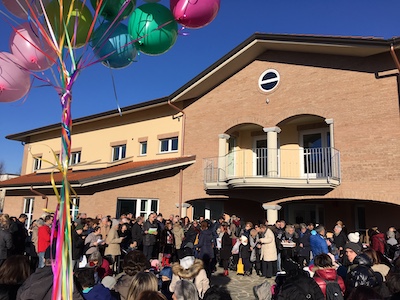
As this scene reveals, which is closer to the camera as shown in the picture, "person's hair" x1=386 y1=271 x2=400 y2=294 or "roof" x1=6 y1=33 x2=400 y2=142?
"person's hair" x1=386 y1=271 x2=400 y2=294

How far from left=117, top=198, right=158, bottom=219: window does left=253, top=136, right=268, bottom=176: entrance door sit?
201 inches

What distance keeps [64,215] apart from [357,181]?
11430 millimetres

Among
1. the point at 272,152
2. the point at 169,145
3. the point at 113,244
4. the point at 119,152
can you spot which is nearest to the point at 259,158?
the point at 272,152

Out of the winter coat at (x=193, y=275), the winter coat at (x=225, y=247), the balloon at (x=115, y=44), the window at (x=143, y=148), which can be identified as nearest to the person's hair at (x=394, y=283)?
the winter coat at (x=193, y=275)

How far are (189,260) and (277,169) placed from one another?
9559 mm

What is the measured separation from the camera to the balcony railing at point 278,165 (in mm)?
12852

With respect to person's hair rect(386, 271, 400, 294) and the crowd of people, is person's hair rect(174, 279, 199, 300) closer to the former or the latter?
the crowd of people

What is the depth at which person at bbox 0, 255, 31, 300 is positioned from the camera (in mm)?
3657

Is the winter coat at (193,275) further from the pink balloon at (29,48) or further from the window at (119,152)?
the window at (119,152)

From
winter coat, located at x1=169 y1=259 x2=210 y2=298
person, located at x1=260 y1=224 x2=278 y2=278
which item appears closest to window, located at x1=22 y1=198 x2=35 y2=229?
person, located at x1=260 y1=224 x2=278 y2=278

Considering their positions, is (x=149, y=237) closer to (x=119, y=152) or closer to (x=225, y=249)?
(x=225, y=249)

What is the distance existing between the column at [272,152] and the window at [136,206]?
241 inches

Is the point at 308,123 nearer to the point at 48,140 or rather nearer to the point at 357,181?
the point at 357,181

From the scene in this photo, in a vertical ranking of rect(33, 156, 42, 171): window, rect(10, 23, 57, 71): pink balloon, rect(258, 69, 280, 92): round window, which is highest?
rect(258, 69, 280, 92): round window
